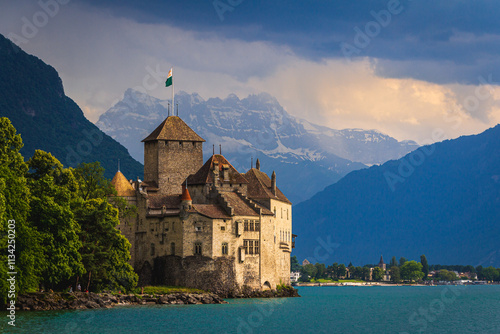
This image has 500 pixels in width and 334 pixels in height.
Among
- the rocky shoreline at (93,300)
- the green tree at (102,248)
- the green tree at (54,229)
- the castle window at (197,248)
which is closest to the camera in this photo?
the rocky shoreline at (93,300)

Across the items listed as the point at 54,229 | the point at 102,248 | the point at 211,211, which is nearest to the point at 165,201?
the point at 211,211

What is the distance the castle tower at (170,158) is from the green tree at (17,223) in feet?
138

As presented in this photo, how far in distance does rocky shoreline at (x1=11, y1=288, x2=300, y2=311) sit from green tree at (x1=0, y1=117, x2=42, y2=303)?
90.3 inches

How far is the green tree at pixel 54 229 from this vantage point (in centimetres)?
7400

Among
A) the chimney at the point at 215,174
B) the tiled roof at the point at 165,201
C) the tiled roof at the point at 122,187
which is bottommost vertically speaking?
the tiled roof at the point at 165,201

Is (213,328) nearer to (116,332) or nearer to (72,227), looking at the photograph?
(116,332)

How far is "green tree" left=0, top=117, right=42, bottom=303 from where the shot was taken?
67.9 metres

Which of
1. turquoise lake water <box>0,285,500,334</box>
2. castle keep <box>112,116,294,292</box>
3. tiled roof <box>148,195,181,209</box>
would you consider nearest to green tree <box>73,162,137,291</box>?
turquoise lake water <box>0,285,500,334</box>

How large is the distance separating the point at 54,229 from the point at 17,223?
19.0ft

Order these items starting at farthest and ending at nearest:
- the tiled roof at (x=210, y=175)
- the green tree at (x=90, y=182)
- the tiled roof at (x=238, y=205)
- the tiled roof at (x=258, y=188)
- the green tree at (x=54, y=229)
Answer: the tiled roof at (x=258, y=188), the tiled roof at (x=210, y=175), the tiled roof at (x=238, y=205), the green tree at (x=90, y=182), the green tree at (x=54, y=229)

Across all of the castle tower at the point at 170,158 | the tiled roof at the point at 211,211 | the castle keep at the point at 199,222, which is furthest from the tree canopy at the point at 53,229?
the castle tower at the point at 170,158

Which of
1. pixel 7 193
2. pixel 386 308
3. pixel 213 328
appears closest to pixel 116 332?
pixel 213 328

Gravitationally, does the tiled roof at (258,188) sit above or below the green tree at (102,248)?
above

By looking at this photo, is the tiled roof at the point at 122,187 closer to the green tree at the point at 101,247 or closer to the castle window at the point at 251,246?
the castle window at the point at 251,246
